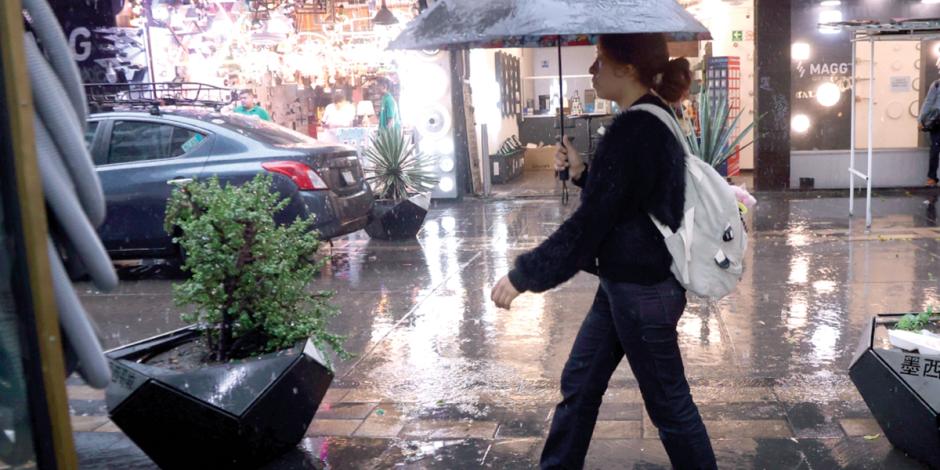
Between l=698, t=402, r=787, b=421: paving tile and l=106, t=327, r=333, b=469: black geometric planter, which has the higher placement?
l=106, t=327, r=333, b=469: black geometric planter

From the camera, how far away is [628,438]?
14.5 feet

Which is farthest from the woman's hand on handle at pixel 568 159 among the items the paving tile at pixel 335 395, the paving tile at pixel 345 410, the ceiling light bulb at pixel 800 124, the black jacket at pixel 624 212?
the ceiling light bulb at pixel 800 124

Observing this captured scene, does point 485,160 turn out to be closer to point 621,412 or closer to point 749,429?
point 621,412

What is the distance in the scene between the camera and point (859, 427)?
442 cm

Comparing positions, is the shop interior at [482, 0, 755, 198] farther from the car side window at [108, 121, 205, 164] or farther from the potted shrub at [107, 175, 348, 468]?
the potted shrub at [107, 175, 348, 468]

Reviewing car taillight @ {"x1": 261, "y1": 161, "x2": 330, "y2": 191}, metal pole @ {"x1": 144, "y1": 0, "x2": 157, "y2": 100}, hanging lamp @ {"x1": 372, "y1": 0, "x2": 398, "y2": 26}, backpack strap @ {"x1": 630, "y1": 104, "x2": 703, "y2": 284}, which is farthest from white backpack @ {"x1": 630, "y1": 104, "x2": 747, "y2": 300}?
metal pole @ {"x1": 144, "y1": 0, "x2": 157, "y2": 100}

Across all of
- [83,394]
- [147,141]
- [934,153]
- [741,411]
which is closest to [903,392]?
[741,411]

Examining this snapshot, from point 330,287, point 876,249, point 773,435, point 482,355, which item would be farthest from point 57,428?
point 876,249

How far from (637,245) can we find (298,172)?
5.97 meters

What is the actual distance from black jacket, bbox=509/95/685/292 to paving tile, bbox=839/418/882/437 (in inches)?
67.5

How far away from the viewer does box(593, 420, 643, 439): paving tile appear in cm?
444

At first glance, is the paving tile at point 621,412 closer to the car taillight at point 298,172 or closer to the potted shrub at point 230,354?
the potted shrub at point 230,354

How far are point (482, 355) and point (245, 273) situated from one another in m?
2.21

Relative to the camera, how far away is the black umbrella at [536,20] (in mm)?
3449
